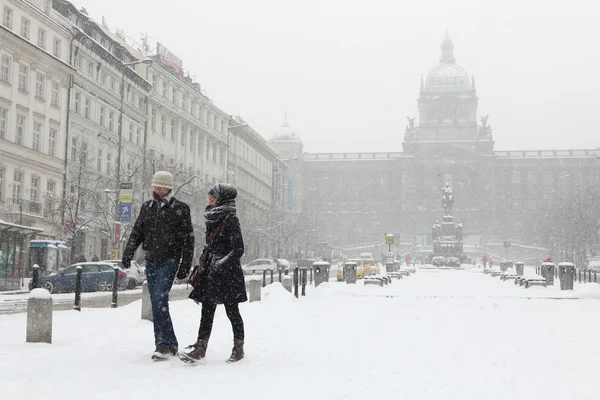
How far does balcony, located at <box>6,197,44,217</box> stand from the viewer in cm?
3950

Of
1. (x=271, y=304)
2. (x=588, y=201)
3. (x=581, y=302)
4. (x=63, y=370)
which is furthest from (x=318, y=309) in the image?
(x=588, y=201)

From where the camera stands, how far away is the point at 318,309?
17078 mm

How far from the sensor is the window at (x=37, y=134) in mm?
42469

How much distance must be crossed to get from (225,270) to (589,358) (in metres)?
4.27

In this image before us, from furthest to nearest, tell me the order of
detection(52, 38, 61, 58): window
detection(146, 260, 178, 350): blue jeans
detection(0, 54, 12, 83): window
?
detection(52, 38, 61, 58): window, detection(0, 54, 12, 83): window, detection(146, 260, 178, 350): blue jeans

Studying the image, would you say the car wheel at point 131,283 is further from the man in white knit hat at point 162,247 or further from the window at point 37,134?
the man in white knit hat at point 162,247

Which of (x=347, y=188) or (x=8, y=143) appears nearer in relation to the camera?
(x=8, y=143)

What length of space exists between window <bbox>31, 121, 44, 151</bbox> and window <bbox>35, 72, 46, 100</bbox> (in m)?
1.41

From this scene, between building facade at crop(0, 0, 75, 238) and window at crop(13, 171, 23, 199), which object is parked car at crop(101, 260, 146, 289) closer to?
building facade at crop(0, 0, 75, 238)

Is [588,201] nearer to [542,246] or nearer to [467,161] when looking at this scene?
[542,246]

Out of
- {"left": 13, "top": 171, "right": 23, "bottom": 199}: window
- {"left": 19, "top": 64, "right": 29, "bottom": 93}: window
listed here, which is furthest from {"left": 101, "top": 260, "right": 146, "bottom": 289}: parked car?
{"left": 19, "top": 64, "right": 29, "bottom": 93}: window

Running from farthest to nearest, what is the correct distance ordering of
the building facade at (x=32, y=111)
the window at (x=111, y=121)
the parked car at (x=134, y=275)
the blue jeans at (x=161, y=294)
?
1. the window at (x=111, y=121)
2. the building facade at (x=32, y=111)
3. the parked car at (x=134, y=275)
4. the blue jeans at (x=161, y=294)

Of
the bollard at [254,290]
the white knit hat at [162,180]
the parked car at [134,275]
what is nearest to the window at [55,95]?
the parked car at [134,275]

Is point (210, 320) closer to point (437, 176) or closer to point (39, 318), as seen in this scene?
point (39, 318)
